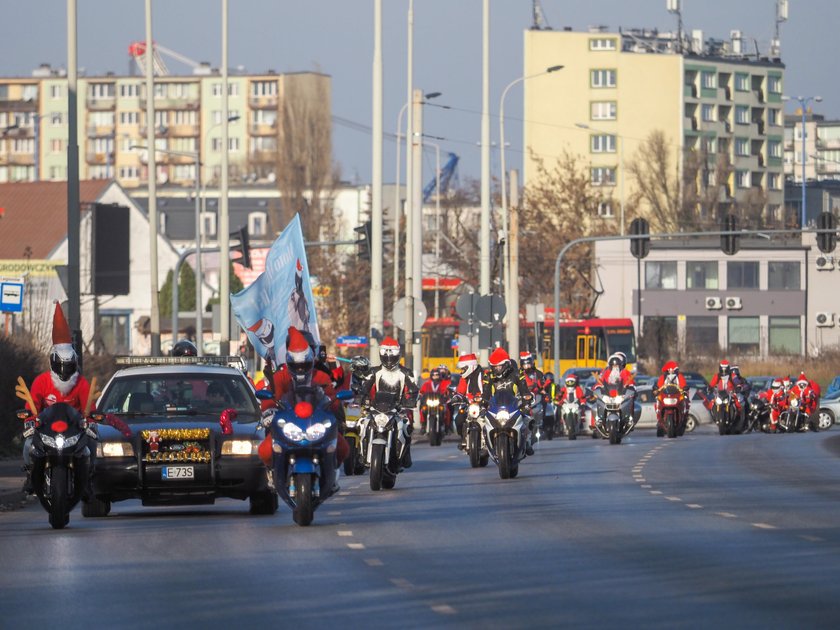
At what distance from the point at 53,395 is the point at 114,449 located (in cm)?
87

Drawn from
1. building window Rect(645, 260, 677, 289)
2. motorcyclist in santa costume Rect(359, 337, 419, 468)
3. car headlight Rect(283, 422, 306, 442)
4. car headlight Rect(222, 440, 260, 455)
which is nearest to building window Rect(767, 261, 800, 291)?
building window Rect(645, 260, 677, 289)

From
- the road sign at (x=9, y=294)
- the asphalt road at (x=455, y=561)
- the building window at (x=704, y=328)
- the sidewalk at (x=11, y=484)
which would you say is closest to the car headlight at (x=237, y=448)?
the asphalt road at (x=455, y=561)

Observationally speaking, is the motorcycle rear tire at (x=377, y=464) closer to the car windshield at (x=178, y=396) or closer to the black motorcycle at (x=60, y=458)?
the car windshield at (x=178, y=396)

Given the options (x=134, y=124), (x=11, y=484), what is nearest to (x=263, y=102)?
(x=134, y=124)

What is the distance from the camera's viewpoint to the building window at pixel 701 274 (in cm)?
10725

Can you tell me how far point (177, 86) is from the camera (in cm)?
16250

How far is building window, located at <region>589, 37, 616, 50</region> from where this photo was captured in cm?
13025

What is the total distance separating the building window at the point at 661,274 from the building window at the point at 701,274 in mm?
724

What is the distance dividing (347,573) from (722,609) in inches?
125

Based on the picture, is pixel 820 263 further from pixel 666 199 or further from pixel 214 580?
pixel 214 580

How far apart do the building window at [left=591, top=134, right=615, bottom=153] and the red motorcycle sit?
8650 cm

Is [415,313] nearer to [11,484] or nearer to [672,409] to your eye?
[672,409]

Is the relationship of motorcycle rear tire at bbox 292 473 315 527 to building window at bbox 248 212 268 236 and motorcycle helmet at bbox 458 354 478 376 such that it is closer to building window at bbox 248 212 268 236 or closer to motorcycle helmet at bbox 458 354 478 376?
motorcycle helmet at bbox 458 354 478 376

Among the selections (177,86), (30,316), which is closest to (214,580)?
(30,316)
